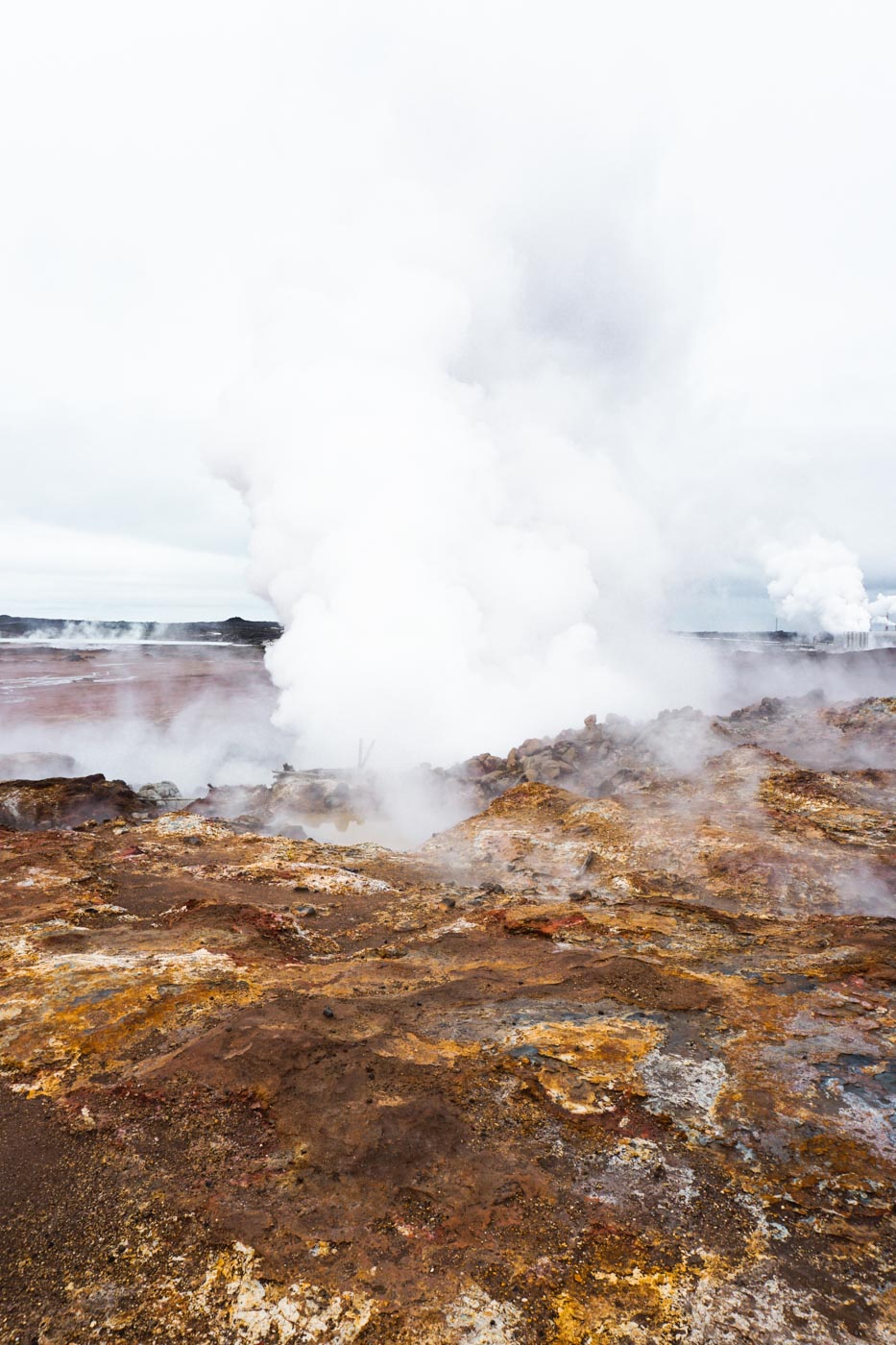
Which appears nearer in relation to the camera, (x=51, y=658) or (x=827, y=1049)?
(x=827, y=1049)

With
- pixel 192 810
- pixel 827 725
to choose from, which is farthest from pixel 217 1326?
pixel 827 725

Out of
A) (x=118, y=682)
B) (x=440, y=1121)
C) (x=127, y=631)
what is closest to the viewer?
(x=440, y=1121)

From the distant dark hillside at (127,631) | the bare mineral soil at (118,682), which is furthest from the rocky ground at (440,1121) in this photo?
the distant dark hillside at (127,631)

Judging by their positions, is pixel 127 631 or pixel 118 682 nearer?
pixel 118 682

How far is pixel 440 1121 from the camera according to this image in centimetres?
393

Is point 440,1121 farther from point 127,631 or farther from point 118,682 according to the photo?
point 127,631

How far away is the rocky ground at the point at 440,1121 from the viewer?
2.79 m

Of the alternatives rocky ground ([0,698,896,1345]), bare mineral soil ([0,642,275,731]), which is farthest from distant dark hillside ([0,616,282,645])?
rocky ground ([0,698,896,1345])

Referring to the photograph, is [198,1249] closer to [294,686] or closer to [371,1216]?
[371,1216]

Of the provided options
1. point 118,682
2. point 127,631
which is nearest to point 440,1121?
point 118,682

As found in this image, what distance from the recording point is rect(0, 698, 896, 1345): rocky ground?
279cm

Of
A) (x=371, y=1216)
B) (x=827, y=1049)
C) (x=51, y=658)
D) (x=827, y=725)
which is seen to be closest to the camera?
(x=371, y=1216)

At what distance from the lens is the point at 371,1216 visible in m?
3.25

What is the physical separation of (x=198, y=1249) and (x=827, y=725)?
23945 millimetres
